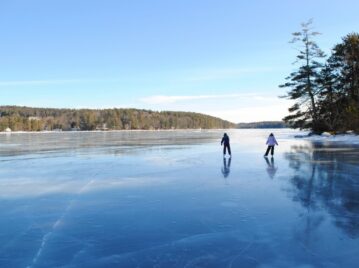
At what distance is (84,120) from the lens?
493 ft

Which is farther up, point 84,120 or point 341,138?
point 84,120

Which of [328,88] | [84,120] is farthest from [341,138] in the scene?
[84,120]

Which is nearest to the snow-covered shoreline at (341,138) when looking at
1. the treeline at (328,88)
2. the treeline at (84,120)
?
the treeline at (328,88)

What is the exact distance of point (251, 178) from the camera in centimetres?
1038

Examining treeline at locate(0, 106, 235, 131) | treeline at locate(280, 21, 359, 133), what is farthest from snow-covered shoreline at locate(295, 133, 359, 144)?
treeline at locate(0, 106, 235, 131)

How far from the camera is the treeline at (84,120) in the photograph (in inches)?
5202

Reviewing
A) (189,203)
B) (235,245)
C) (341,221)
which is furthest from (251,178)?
(235,245)

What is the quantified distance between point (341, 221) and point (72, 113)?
177 m

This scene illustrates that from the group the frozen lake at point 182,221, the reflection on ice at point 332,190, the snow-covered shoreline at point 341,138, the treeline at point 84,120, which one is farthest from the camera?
the treeline at point 84,120

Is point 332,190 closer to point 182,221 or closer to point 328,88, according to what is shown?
point 182,221

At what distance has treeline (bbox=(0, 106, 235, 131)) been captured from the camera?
433ft

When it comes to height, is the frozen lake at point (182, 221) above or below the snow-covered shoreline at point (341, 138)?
below

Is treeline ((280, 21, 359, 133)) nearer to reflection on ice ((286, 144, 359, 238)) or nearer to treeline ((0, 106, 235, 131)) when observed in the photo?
reflection on ice ((286, 144, 359, 238))

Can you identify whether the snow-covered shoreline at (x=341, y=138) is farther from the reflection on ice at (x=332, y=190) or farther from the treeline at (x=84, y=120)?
the treeline at (x=84, y=120)
